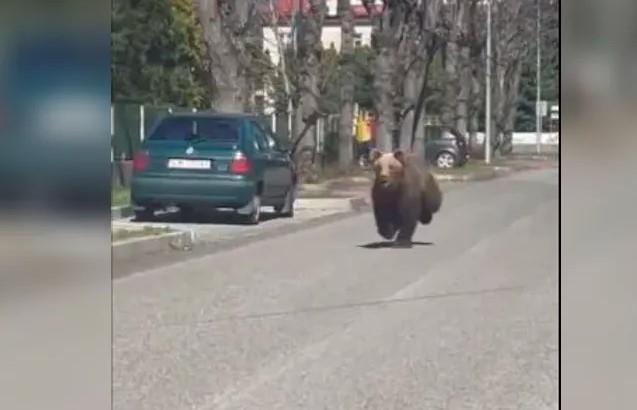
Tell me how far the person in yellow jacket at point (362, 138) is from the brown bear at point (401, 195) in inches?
0.7

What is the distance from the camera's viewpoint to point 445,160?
10.3ft

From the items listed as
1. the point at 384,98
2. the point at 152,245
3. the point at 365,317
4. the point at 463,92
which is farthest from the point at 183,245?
the point at 463,92

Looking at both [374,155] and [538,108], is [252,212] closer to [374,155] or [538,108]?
[374,155]

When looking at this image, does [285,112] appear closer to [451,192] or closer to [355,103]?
[355,103]

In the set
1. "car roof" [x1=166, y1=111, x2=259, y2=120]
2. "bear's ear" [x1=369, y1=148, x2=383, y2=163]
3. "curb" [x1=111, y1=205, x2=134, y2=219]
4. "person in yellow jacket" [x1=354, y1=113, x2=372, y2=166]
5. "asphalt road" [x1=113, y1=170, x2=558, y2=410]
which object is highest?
"car roof" [x1=166, y1=111, x2=259, y2=120]

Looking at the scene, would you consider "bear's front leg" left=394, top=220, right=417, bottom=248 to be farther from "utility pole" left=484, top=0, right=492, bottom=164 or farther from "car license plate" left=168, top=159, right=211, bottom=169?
"car license plate" left=168, top=159, right=211, bottom=169

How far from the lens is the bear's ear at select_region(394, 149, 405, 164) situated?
3.13 metres

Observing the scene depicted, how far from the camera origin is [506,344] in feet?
10.1

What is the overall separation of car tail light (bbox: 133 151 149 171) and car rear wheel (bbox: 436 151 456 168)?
1.97 ft

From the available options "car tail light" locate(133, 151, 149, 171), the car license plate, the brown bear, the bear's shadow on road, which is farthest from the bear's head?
"car tail light" locate(133, 151, 149, 171)

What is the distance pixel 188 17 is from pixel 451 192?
651 millimetres

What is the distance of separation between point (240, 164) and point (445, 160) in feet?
1.40

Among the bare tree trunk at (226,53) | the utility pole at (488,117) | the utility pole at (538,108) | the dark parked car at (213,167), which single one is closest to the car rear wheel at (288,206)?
the dark parked car at (213,167)

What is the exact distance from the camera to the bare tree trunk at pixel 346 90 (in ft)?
10.3
